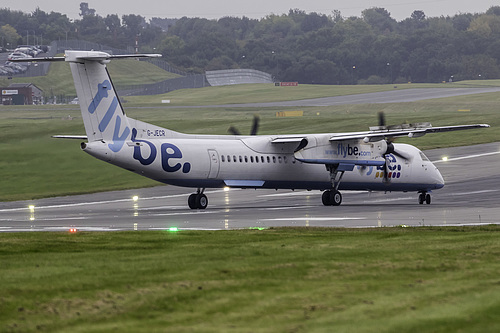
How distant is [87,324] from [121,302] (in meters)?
1.32

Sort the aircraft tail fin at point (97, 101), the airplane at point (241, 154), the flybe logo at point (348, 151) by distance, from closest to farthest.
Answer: the aircraft tail fin at point (97, 101) → the airplane at point (241, 154) → the flybe logo at point (348, 151)

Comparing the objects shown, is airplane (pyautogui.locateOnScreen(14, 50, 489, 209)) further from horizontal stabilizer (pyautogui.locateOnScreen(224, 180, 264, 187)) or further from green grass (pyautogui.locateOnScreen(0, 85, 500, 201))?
green grass (pyautogui.locateOnScreen(0, 85, 500, 201))

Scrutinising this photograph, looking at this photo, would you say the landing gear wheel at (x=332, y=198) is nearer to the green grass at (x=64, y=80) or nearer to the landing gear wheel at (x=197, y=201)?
the landing gear wheel at (x=197, y=201)

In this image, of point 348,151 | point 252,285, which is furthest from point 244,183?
point 252,285

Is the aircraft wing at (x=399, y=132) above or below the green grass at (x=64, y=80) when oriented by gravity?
below

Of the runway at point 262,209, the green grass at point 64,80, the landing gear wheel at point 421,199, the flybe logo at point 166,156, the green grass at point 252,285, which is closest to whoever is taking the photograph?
the green grass at point 252,285

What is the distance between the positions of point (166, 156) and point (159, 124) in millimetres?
53682

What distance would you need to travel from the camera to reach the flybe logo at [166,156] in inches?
1431

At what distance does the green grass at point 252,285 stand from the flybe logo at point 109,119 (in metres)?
14.5

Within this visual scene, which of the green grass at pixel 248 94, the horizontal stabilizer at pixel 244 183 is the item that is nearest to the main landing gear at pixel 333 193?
the horizontal stabilizer at pixel 244 183

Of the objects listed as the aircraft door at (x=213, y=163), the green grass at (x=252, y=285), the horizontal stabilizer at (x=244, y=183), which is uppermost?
the aircraft door at (x=213, y=163)

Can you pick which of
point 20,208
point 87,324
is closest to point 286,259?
point 87,324

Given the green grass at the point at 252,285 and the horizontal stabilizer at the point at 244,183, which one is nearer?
the green grass at the point at 252,285

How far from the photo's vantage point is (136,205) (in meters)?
43.9
